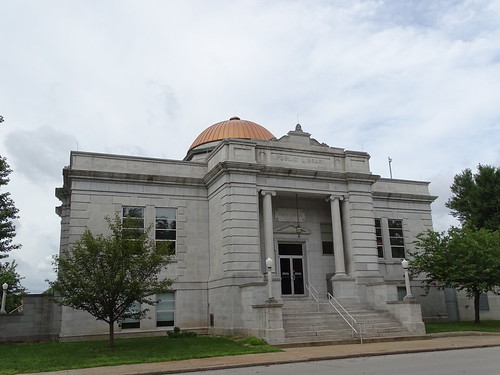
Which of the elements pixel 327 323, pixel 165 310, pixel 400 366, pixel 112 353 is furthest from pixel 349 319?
pixel 112 353

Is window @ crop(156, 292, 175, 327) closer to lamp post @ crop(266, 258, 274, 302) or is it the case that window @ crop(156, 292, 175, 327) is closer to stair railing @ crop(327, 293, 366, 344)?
lamp post @ crop(266, 258, 274, 302)

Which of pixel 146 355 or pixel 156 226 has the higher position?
pixel 156 226

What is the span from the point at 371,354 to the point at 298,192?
1103 centimetres

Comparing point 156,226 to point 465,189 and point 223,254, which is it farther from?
point 465,189

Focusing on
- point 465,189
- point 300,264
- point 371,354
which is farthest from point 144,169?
point 465,189

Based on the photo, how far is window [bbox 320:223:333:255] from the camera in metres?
27.1

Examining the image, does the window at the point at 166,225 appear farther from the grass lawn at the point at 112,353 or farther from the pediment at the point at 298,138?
the pediment at the point at 298,138

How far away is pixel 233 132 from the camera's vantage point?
107 ft

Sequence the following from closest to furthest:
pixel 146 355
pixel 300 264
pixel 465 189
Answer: pixel 146 355, pixel 300 264, pixel 465 189

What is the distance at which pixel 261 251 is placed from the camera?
2503 centimetres

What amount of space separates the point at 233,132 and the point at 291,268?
11.1m

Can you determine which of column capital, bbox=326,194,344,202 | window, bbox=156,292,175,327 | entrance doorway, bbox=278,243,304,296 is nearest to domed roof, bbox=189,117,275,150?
column capital, bbox=326,194,344,202

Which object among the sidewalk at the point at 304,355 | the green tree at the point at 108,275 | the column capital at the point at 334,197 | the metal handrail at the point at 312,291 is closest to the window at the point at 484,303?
the sidewalk at the point at 304,355

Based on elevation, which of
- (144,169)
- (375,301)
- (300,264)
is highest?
(144,169)
